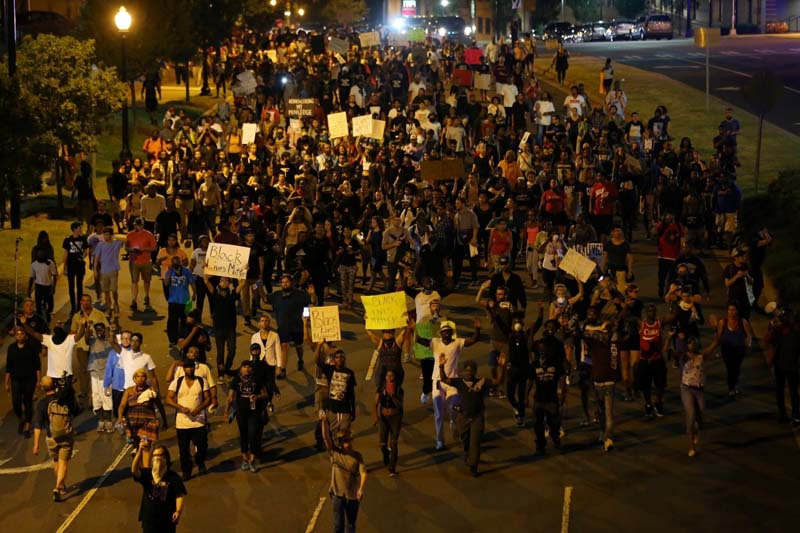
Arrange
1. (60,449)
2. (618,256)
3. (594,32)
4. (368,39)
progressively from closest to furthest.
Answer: (60,449) → (618,256) → (368,39) → (594,32)

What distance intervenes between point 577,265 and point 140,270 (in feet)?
25.3

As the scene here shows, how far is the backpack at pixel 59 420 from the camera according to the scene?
55.0ft

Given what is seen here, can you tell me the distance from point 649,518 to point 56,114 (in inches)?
755

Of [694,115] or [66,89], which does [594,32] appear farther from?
[66,89]

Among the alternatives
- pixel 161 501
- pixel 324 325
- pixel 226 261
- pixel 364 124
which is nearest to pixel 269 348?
pixel 324 325

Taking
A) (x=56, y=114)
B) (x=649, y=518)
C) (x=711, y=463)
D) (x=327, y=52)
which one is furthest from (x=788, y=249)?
(x=327, y=52)

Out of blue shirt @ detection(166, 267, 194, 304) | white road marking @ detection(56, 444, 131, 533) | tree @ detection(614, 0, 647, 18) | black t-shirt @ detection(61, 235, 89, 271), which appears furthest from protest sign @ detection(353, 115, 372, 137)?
tree @ detection(614, 0, 647, 18)

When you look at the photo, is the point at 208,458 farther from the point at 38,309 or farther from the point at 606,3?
the point at 606,3

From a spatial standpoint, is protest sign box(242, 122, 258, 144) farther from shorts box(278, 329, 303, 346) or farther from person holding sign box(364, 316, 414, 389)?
person holding sign box(364, 316, 414, 389)

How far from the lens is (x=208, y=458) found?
1792 centimetres

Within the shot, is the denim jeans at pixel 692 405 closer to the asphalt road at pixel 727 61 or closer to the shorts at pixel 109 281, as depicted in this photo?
the shorts at pixel 109 281

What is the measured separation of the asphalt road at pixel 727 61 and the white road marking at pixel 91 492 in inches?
1143

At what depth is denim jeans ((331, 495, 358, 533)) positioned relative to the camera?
1441 centimetres

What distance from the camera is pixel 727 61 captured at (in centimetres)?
6400
